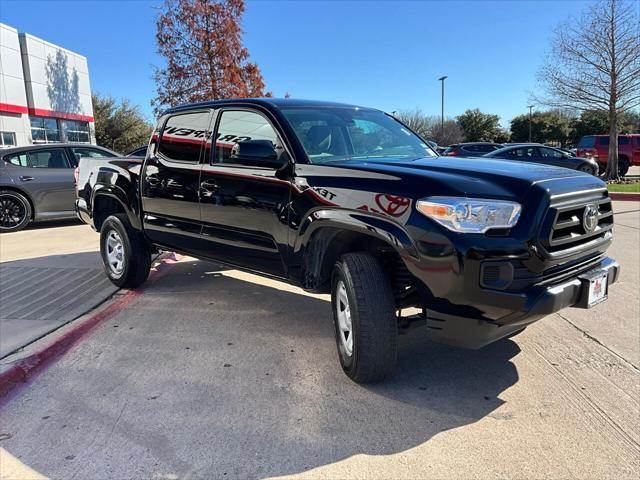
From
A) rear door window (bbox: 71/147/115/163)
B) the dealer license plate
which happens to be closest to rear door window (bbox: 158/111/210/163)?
the dealer license plate

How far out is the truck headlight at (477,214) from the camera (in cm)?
265

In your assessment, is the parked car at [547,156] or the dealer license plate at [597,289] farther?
the parked car at [547,156]

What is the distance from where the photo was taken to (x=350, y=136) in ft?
13.1

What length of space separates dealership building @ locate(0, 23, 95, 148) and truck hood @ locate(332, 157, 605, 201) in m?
23.0

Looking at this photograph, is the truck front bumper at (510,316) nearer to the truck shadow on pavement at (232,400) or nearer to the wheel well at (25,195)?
the truck shadow on pavement at (232,400)

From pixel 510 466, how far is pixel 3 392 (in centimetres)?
314

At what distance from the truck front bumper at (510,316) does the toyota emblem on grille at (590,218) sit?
305 mm

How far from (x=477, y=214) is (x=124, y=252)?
400 centimetres

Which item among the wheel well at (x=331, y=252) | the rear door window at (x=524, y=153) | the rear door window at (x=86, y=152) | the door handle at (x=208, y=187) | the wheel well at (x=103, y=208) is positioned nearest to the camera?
the wheel well at (x=331, y=252)

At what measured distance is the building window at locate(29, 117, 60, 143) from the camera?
948 inches

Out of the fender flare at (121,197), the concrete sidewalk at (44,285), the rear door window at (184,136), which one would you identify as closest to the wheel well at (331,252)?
the rear door window at (184,136)

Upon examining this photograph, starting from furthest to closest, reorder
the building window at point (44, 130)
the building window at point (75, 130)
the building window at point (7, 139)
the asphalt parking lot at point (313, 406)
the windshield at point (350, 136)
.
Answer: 1. the building window at point (75, 130)
2. the building window at point (44, 130)
3. the building window at point (7, 139)
4. the windshield at point (350, 136)
5. the asphalt parking lot at point (313, 406)

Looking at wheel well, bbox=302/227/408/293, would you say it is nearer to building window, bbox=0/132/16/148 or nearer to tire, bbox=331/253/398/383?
tire, bbox=331/253/398/383

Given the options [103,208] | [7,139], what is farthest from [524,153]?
[7,139]
